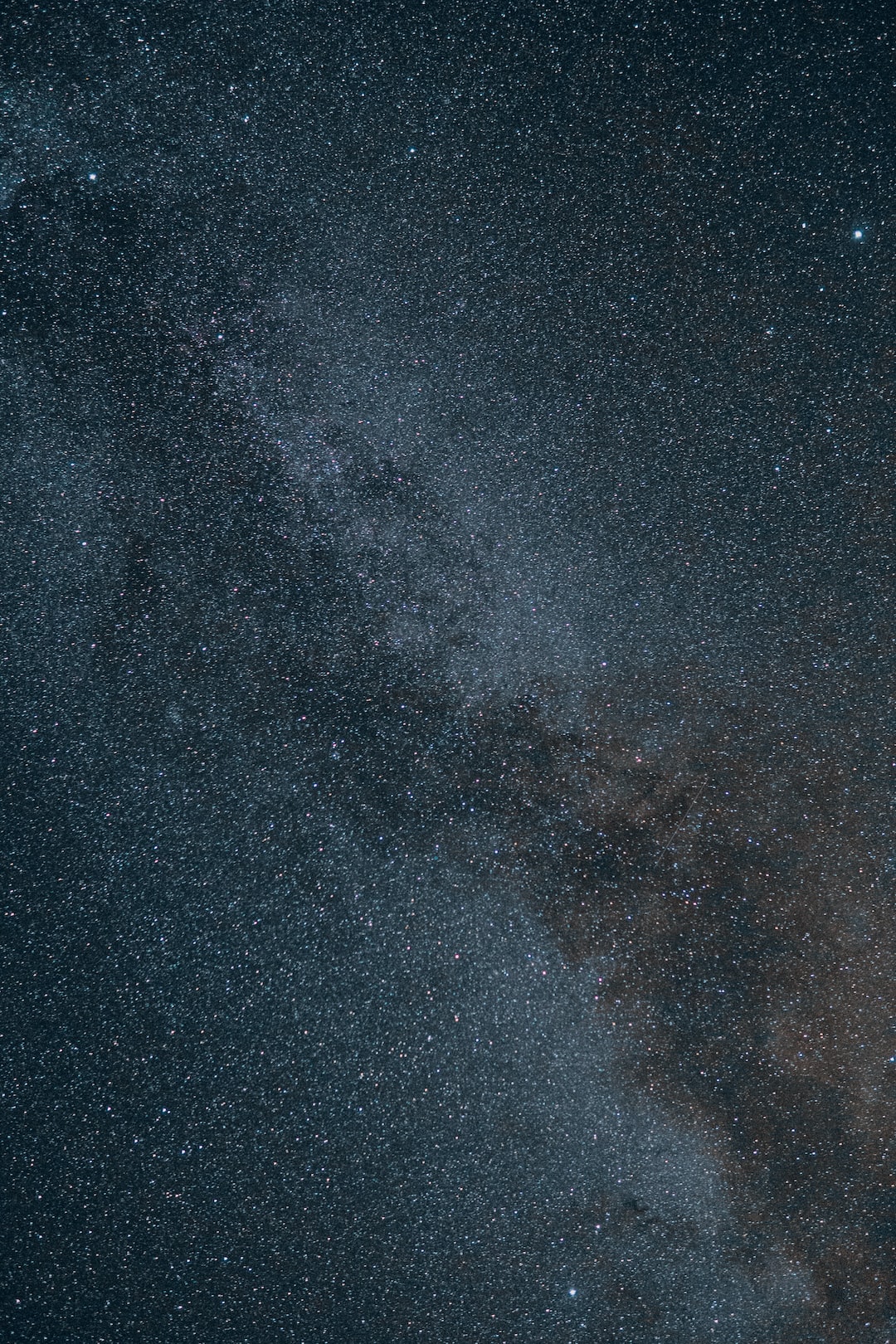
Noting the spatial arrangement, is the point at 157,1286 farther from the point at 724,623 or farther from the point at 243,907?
the point at 724,623

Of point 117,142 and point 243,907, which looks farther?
point 243,907

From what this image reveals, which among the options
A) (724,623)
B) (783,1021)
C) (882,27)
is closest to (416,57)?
(882,27)

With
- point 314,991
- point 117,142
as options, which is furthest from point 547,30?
point 314,991

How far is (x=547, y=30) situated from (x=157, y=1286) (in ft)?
9.86

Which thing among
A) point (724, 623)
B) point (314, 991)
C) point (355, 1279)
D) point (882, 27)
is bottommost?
point (355, 1279)

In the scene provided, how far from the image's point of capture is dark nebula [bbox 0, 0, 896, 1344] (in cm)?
151

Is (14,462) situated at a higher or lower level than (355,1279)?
higher

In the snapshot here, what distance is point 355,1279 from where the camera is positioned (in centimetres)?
160

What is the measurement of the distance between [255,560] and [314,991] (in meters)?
0.99

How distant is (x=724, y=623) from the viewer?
1594 millimetres

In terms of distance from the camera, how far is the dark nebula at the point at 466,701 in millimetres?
1508

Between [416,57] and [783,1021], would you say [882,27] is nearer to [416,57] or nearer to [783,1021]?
[416,57]

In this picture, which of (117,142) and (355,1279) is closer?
(117,142)

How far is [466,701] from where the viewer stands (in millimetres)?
1540
